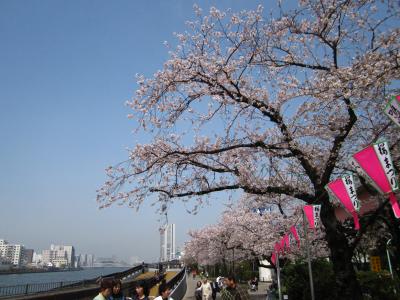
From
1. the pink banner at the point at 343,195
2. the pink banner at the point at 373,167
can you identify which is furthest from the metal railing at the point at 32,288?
the pink banner at the point at 373,167

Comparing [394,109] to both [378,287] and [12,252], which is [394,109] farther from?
[12,252]

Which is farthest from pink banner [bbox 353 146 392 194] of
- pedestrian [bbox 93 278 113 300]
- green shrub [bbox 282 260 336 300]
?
green shrub [bbox 282 260 336 300]

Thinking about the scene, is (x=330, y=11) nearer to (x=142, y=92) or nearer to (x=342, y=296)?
(x=142, y=92)

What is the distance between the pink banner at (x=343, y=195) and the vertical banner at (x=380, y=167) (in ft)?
6.13

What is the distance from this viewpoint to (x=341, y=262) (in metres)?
9.83

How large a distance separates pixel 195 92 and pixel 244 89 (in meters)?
1.48

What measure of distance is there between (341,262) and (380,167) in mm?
4304

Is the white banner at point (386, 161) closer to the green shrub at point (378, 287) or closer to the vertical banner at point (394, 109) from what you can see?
the vertical banner at point (394, 109)

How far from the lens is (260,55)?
34.7ft

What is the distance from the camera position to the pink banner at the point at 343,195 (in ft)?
27.6

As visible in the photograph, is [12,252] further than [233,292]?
Yes

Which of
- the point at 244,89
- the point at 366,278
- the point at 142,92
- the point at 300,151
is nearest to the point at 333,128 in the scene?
the point at 300,151

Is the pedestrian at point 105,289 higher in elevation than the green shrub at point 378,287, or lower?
higher

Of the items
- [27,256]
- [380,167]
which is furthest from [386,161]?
[27,256]
